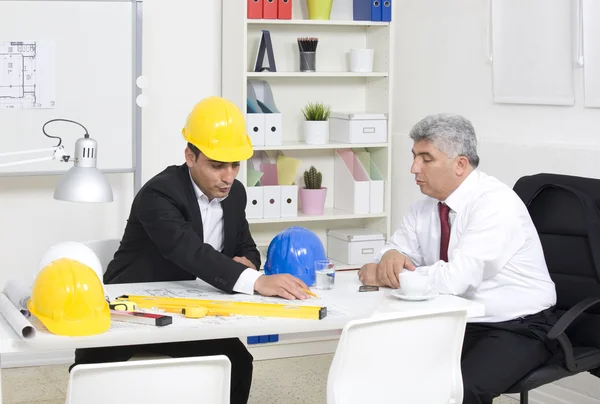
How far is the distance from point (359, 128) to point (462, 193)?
182 centimetres

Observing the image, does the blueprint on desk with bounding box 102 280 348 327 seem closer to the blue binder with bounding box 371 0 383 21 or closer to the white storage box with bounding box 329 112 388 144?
the white storage box with bounding box 329 112 388 144

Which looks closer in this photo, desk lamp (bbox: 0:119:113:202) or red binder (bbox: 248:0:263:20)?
desk lamp (bbox: 0:119:113:202)

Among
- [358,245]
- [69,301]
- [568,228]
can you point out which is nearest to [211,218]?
[69,301]

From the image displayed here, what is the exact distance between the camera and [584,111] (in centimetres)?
374

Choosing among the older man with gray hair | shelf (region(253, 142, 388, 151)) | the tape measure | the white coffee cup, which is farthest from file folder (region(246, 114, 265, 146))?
the tape measure

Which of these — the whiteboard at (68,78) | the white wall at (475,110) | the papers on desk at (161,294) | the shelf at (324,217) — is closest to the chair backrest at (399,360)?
the papers on desk at (161,294)

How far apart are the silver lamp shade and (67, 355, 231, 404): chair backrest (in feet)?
2.25

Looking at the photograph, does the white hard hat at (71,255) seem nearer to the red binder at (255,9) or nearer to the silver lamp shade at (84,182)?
the silver lamp shade at (84,182)

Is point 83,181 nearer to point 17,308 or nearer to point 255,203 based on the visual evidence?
point 17,308

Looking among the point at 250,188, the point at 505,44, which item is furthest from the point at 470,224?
the point at 250,188

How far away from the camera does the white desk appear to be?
2.13m

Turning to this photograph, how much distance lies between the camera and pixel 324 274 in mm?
2762

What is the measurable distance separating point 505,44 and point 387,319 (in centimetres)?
238

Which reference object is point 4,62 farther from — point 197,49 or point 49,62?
point 197,49
